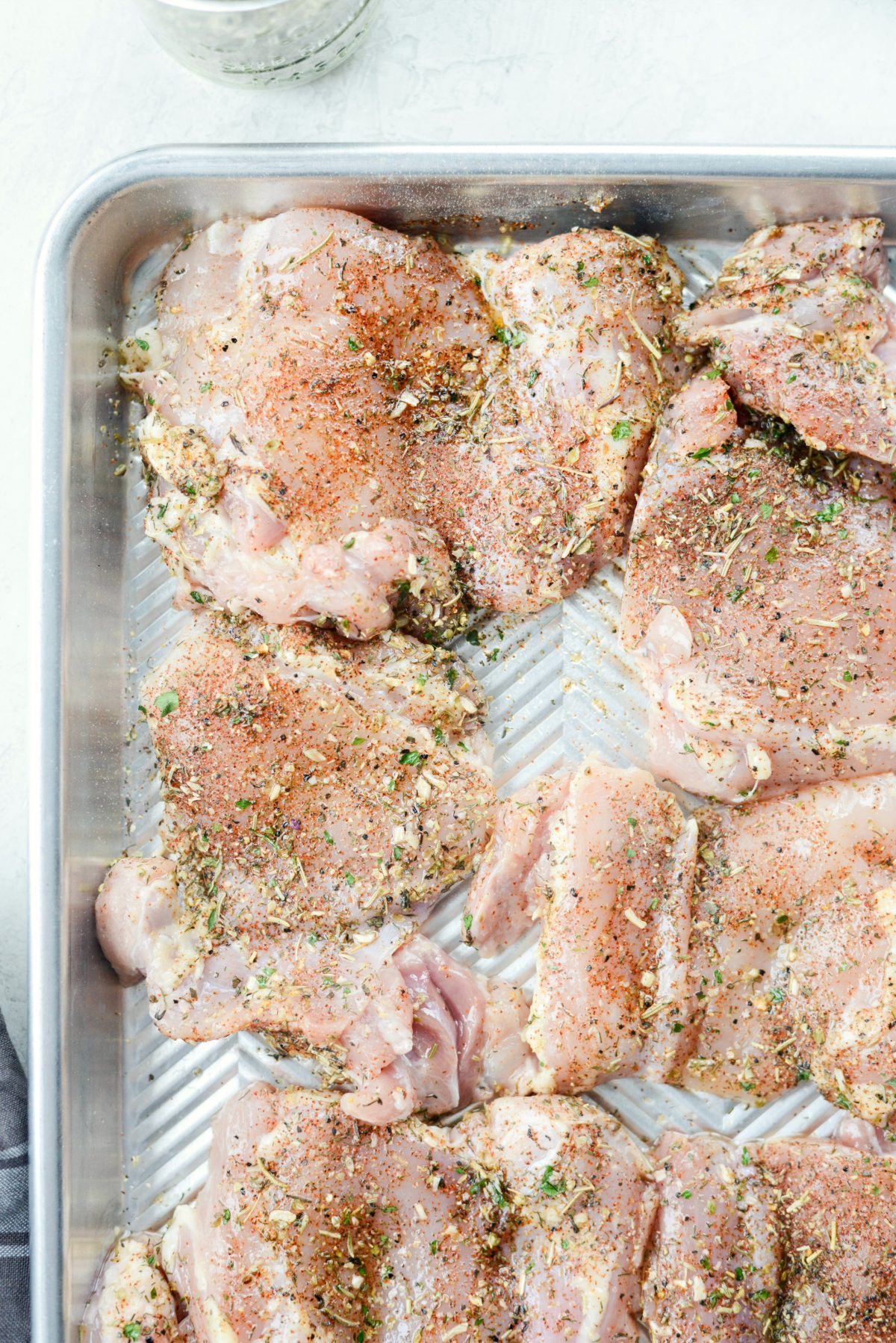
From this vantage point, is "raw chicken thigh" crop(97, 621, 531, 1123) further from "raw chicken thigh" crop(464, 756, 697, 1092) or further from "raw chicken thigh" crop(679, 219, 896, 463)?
"raw chicken thigh" crop(679, 219, 896, 463)

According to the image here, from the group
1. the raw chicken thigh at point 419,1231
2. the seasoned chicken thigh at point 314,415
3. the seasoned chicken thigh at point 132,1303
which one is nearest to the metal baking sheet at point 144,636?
the seasoned chicken thigh at point 132,1303

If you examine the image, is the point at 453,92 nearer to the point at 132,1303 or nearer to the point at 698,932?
the point at 698,932

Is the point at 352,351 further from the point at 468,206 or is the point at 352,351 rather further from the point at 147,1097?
the point at 147,1097

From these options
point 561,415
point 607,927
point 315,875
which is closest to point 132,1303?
point 315,875

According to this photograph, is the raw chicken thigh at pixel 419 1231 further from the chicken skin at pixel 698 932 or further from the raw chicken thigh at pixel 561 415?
the raw chicken thigh at pixel 561 415

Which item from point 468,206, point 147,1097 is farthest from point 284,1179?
point 468,206
